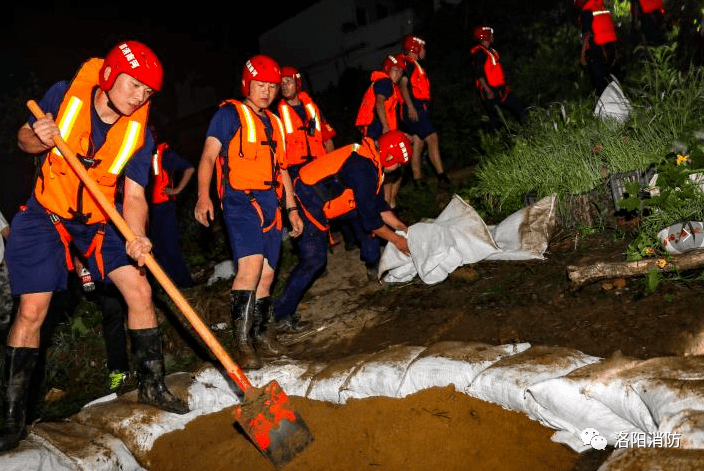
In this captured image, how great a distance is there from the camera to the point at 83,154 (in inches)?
124

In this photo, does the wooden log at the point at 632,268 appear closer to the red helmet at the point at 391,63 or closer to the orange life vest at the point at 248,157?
the orange life vest at the point at 248,157

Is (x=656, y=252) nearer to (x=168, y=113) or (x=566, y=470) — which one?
(x=566, y=470)

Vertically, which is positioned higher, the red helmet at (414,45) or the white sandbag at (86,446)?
the red helmet at (414,45)

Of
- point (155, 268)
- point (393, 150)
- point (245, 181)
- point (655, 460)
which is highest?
point (245, 181)

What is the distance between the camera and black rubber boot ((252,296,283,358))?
413 cm

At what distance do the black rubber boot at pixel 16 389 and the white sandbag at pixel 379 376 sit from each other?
1.63m

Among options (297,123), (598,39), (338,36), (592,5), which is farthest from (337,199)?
(338,36)

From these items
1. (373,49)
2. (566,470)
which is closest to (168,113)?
(373,49)

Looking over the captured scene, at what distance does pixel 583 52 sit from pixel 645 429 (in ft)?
19.1

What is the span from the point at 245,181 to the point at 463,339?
64.6 inches

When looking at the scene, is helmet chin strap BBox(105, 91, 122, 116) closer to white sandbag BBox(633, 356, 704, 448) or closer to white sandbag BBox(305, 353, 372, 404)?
white sandbag BBox(305, 353, 372, 404)

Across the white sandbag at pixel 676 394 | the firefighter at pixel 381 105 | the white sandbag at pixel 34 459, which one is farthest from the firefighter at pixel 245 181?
the firefighter at pixel 381 105

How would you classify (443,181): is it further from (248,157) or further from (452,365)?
(452,365)

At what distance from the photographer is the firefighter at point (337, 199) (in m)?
4.61
